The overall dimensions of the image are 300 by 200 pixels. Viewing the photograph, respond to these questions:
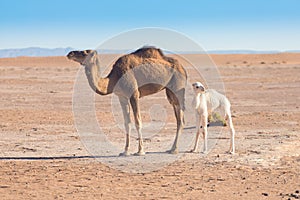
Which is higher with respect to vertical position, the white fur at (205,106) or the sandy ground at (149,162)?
the white fur at (205,106)

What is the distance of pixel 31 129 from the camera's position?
18578 millimetres

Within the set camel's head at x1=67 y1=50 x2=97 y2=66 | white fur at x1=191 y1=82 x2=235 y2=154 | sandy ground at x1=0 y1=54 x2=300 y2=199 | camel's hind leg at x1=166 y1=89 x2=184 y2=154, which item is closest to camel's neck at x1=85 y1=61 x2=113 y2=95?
camel's head at x1=67 y1=50 x2=97 y2=66

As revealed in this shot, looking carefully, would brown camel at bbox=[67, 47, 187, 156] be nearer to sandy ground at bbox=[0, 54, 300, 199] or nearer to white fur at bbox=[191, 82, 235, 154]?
white fur at bbox=[191, 82, 235, 154]

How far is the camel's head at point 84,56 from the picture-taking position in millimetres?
12914

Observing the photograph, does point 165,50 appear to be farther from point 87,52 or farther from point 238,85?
point 238,85

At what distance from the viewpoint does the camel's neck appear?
12.9 metres

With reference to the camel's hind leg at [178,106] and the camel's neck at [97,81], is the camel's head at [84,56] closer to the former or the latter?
the camel's neck at [97,81]

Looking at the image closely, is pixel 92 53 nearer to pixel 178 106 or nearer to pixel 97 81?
pixel 97 81

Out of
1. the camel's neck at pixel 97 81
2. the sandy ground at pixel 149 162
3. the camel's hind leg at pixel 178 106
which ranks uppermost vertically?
the camel's neck at pixel 97 81

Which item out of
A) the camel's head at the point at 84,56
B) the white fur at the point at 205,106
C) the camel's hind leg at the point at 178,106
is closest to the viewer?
the camel's head at the point at 84,56

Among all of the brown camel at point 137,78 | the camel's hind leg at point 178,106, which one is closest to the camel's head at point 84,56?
the brown camel at point 137,78

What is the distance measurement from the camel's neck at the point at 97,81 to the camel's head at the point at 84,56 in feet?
0.44

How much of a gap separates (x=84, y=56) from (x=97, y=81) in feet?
1.89

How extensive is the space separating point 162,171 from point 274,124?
789 cm
